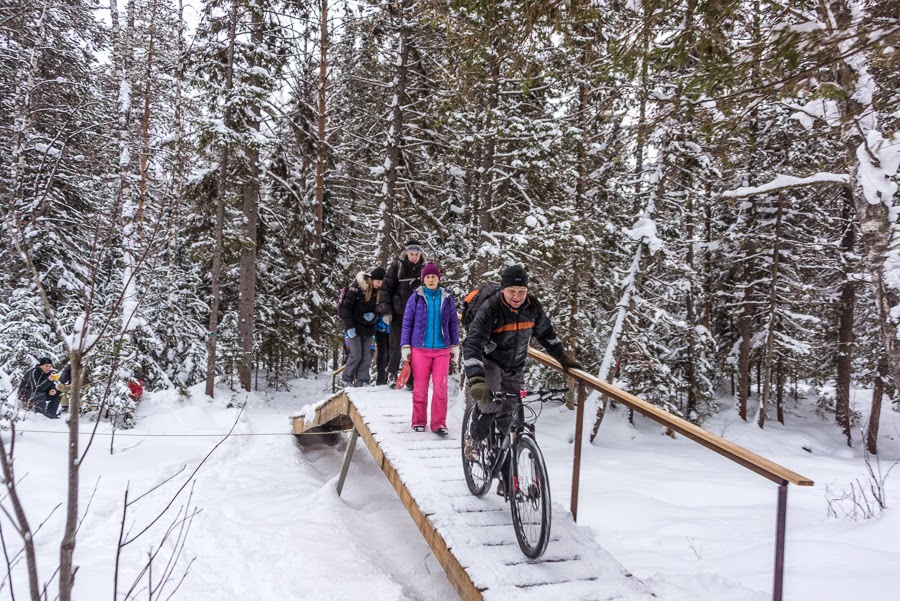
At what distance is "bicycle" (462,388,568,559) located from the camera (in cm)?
398

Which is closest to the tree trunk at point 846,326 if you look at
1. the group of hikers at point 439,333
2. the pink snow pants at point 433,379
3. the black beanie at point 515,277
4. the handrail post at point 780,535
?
the group of hikers at point 439,333

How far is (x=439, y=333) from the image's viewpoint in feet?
21.4

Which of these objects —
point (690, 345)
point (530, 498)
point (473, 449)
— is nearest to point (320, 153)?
point (473, 449)

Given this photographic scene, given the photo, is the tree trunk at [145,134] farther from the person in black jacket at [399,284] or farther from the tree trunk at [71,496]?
the tree trunk at [71,496]

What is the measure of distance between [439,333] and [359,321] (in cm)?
307

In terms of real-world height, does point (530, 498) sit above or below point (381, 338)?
below

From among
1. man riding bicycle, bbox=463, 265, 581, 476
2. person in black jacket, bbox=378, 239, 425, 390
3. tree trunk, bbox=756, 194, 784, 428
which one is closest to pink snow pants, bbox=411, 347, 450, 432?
man riding bicycle, bbox=463, 265, 581, 476

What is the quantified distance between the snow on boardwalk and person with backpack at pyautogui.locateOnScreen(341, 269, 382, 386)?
282 centimetres

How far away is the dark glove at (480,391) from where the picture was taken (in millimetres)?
4312

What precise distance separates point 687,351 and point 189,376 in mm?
16476

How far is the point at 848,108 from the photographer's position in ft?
17.9

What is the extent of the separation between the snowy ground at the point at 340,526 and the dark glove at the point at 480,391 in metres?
2.02

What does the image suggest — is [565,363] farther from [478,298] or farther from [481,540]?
[481,540]

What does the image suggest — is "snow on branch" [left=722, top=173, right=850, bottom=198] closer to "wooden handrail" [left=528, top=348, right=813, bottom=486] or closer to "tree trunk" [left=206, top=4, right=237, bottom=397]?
"wooden handrail" [left=528, top=348, right=813, bottom=486]
